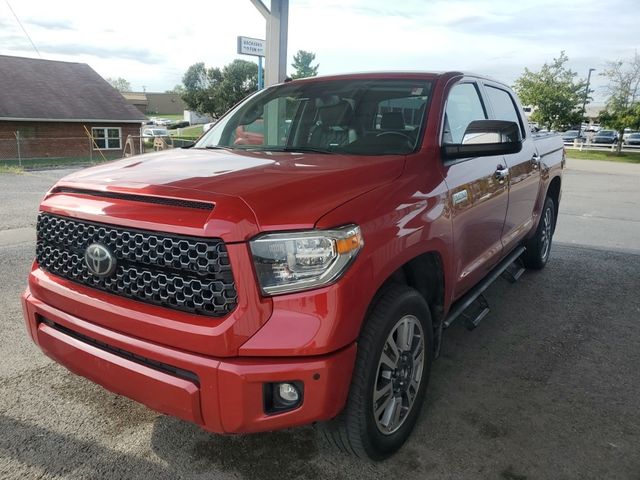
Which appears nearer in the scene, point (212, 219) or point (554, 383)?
point (212, 219)

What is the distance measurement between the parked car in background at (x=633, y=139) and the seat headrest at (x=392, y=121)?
1604 inches

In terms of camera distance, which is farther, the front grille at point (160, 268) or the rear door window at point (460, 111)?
the rear door window at point (460, 111)

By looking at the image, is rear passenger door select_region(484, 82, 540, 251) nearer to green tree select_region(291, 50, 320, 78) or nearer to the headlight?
the headlight

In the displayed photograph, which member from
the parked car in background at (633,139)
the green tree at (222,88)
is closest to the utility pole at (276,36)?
the parked car in background at (633,139)

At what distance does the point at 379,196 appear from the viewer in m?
2.38

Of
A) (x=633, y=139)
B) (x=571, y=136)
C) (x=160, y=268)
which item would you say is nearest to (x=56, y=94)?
(x=160, y=268)

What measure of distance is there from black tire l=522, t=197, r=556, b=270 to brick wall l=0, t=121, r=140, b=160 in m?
22.6

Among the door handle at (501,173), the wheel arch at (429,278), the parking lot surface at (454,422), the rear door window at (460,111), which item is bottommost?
the parking lot surface at (454,422)

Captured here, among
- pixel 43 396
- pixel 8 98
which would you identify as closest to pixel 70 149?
pixel 8 98

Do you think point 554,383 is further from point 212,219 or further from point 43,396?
point 43,396

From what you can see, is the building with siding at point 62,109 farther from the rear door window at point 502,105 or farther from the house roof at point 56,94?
the rear door window at point 502,105

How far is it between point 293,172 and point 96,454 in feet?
5.50

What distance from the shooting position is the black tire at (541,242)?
18.3 feet

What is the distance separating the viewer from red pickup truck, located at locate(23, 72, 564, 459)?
2.04 meters
